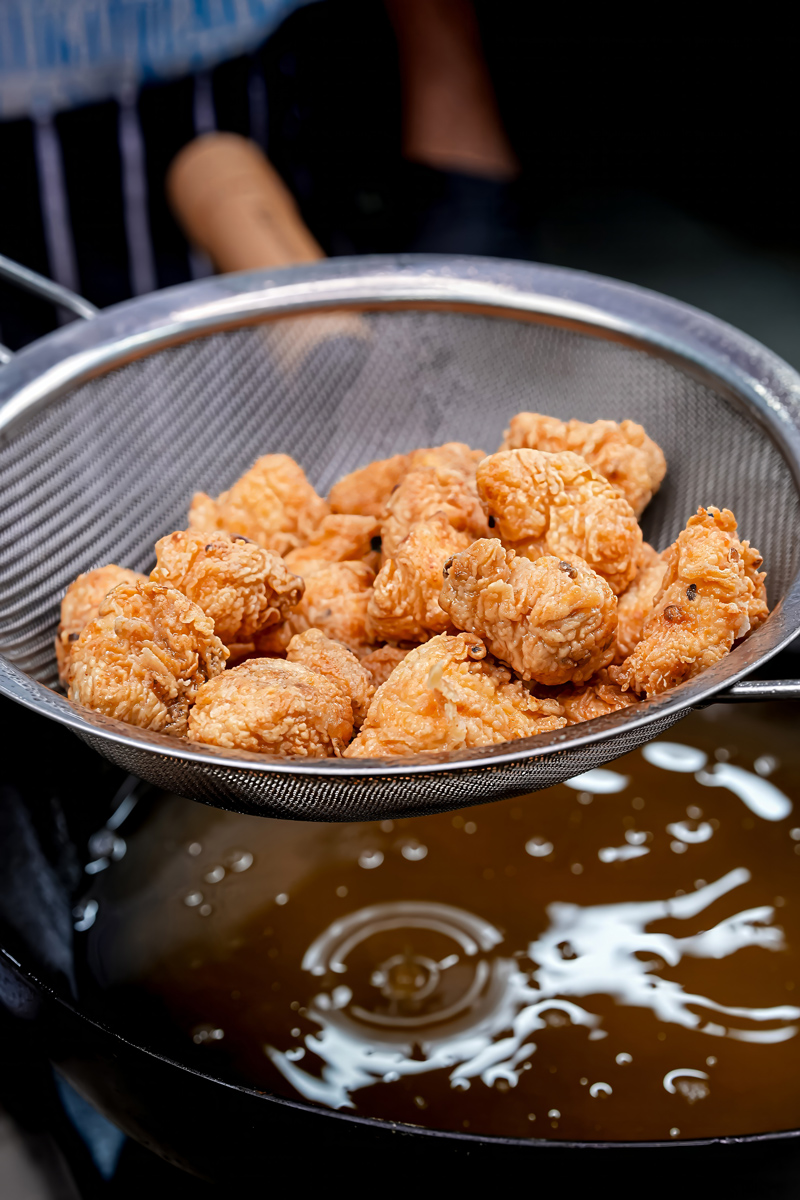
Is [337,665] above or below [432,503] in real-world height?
below

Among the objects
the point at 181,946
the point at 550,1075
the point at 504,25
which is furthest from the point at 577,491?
the point at 504,25

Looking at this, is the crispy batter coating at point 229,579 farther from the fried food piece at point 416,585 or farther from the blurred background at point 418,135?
the blurred background at point 418,135

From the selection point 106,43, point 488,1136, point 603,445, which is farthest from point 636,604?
point 106,43

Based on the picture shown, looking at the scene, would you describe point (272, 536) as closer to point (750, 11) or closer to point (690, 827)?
point (690, 827)

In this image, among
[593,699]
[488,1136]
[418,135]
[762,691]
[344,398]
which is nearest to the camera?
[488,1136]

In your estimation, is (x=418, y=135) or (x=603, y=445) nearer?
(x=603, y=445)

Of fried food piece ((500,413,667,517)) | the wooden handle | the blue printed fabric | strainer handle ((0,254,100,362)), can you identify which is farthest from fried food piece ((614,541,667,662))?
the blue printed fabric

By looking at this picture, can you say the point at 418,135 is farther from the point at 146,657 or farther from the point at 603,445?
the point at 146,657
